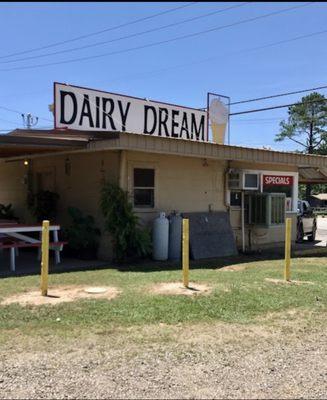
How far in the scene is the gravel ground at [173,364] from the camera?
469 centimetres

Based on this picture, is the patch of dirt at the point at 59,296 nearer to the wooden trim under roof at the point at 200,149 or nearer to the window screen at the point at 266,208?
the wooden trim under roof at the point at 200,149

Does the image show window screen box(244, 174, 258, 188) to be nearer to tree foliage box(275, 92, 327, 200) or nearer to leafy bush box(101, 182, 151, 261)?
leafy bush box(101, 182, 151, 261)

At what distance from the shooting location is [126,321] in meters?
6.62

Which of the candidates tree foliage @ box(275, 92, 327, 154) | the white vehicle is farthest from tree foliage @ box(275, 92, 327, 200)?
the white vehicle

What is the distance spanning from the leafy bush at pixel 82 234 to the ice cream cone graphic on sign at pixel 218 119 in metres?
5.99

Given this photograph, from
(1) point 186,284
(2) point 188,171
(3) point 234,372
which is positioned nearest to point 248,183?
(2) point 188,171

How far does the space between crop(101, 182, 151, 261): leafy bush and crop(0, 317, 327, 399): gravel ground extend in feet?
18.3

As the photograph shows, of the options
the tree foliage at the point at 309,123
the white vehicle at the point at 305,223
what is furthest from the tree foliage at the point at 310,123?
the white vehicle at the point at 305,223

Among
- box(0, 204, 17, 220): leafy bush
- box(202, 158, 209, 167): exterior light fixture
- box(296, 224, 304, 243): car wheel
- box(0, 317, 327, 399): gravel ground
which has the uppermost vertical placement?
box(202, 158, 209, 167): exterior light fixture

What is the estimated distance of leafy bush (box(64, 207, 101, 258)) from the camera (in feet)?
40.8

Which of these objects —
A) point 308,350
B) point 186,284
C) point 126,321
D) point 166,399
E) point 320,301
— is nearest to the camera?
point 166,399

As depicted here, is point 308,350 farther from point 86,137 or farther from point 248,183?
point 248,183

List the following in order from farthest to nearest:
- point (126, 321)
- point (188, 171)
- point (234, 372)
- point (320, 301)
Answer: point (188, 171) < point (320, 301) < point (126, 321) < point (234, 372)

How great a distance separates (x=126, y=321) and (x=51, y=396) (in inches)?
84.9
